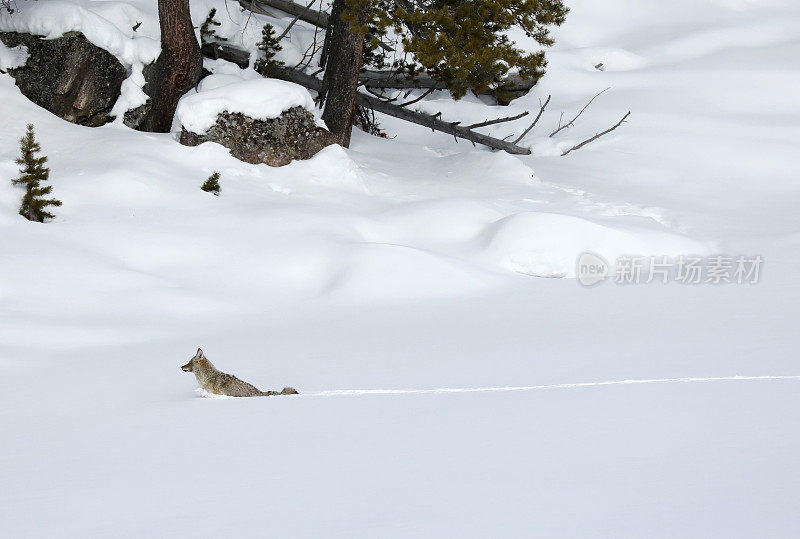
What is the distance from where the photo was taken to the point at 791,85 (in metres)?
14.4

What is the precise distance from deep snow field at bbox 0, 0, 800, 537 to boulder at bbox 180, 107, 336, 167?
0.93 feet

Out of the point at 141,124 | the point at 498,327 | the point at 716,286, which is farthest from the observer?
the point at 141,124

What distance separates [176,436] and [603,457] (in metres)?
1.73

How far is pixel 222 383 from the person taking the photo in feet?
14.5

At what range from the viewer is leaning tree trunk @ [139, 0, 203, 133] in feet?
34.1

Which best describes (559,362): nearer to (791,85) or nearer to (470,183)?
(470,183)

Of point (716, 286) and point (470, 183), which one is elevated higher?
point (470, 183)

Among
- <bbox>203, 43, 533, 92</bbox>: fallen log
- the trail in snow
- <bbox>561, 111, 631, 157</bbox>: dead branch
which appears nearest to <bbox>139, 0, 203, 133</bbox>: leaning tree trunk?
<bbox>203, 43, 533, 92</bbox>: fallen log

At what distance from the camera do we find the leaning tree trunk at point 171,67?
34.1 feet

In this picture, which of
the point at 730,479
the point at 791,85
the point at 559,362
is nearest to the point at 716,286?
the point at 559,362

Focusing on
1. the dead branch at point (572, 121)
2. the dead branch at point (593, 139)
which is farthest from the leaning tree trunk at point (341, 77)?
the dead branch at point (593, 139)

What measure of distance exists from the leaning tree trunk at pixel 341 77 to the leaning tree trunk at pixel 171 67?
1.67 meters

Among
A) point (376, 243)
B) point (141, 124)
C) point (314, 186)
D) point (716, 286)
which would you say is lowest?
point (716, 286)

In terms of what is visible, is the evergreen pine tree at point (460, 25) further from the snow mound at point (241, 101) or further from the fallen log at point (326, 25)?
the fallen log at point (326, 25)
